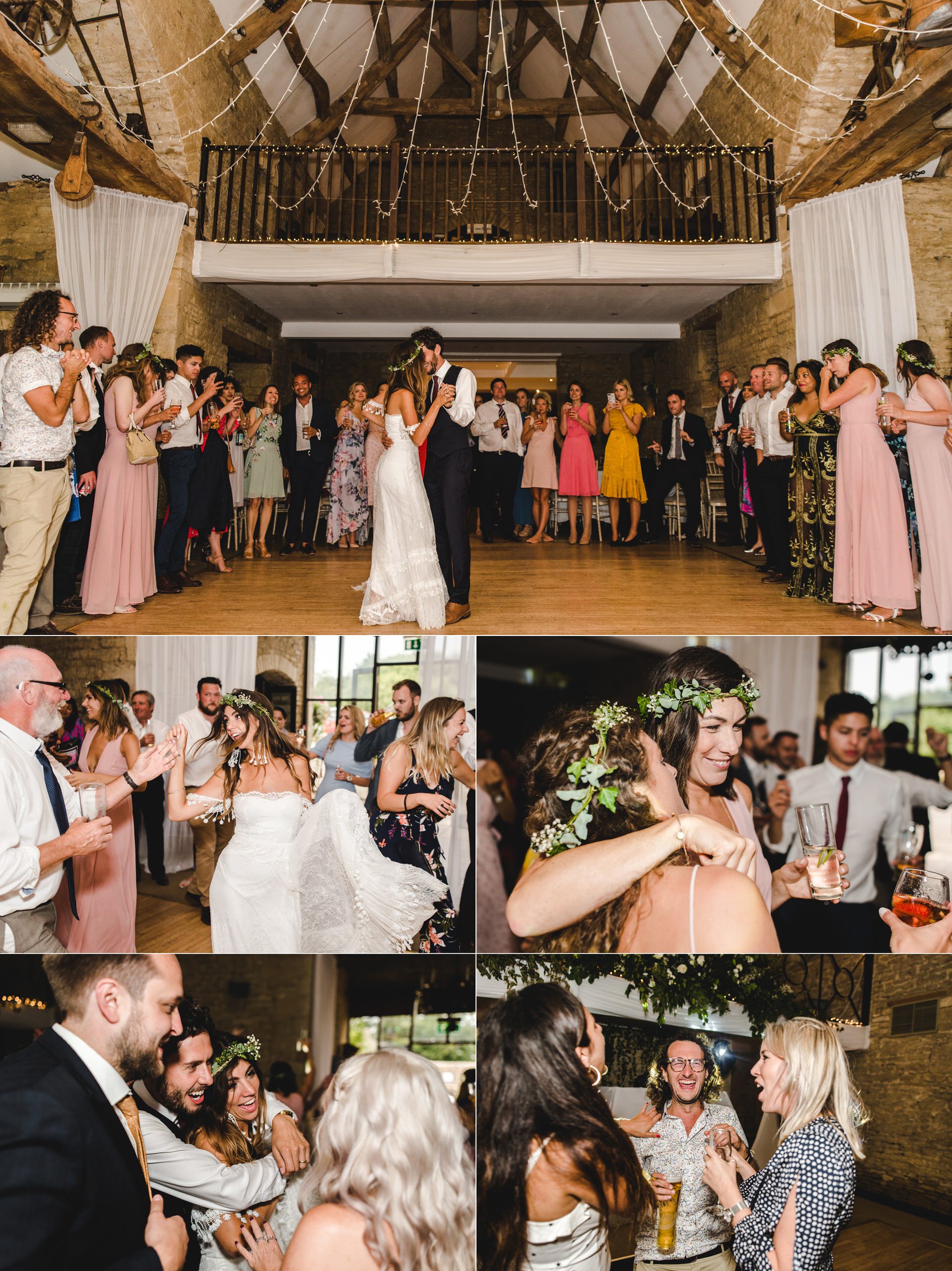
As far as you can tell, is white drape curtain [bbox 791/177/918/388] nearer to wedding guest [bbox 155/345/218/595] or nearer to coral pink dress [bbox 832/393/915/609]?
coral pink dress [bbox 832/393/915/609]

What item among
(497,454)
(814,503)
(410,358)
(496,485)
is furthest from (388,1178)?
(496,485)

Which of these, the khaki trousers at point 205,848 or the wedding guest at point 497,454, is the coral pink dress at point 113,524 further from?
the wedding guest at point 497,454

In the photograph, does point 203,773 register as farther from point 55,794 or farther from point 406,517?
point 406,517

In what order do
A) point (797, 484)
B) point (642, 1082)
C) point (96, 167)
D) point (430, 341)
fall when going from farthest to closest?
point (96, 167) → point (797, 484) → point (430, 341) → point (642, 1082)

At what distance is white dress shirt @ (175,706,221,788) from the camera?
297cm

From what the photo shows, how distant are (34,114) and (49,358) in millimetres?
2709

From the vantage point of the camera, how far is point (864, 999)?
2.87 m

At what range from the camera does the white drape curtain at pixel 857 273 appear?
21.3ft

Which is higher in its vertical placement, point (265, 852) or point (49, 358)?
point (49, 358)

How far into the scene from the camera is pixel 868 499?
4.82 metres

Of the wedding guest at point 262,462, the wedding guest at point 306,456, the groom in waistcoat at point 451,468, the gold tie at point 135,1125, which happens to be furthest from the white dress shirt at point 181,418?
the gold tie at point 135,1125

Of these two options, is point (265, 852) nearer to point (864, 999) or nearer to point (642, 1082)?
point (642, 1082)

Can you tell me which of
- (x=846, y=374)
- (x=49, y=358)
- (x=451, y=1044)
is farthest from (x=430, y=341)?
(x=451, y=1044)

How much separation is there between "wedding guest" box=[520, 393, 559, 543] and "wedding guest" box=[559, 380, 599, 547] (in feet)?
0.38
